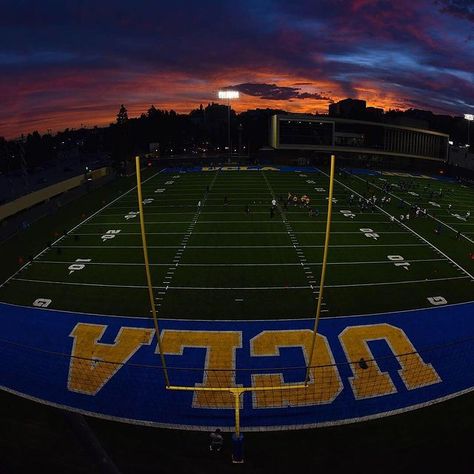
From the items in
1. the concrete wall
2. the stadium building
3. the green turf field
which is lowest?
the green turf field

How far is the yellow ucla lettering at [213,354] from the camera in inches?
456

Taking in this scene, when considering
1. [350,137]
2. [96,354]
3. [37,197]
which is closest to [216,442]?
[96,354]

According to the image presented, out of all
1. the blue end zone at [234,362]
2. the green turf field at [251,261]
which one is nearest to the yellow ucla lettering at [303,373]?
the blue end zone at [234,362]

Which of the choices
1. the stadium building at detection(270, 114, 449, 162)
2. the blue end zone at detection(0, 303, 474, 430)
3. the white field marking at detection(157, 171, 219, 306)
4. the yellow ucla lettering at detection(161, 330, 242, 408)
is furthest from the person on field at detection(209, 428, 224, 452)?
the stadium building at detection(270, 114, 449, 162)

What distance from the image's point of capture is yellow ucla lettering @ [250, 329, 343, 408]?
11.5 meters

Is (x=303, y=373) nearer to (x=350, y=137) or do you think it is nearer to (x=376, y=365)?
(x=376, y=365)

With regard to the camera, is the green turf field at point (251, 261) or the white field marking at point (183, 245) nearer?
the green turf field at point (251, 261)

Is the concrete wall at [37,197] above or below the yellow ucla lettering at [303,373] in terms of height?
above

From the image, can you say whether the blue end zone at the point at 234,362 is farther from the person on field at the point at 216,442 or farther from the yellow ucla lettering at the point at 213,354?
the person on field at the point at 216,442

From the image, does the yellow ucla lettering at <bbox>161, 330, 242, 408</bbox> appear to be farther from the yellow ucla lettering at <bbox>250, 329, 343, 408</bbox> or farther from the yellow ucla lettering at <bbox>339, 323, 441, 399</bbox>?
the yellow ucla lettering at <bbox>339, 323, 441, 399</bbox>

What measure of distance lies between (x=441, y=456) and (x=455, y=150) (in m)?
87.1

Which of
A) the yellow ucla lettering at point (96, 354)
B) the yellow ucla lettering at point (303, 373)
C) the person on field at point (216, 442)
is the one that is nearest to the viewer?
the person on field at point (216, 442)

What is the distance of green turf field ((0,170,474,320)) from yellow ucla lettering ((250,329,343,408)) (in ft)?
5.64

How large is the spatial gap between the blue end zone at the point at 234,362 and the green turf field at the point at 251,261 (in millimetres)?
994
